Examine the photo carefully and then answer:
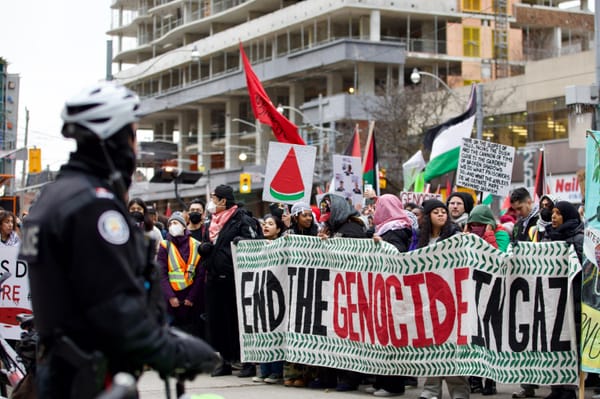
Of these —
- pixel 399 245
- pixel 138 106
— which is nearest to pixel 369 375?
pixel 399 245

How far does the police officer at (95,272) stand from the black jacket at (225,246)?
25.6 feet

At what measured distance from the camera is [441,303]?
30.2 ft

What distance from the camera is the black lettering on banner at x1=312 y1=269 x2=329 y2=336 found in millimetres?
10430

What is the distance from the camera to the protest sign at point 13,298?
9781mm

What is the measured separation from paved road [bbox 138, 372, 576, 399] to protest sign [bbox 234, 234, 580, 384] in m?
0.31

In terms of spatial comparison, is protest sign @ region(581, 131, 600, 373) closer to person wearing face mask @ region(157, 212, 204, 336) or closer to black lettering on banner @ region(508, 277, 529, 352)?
black lettering on banner @ region(508, 277, 529, 352)

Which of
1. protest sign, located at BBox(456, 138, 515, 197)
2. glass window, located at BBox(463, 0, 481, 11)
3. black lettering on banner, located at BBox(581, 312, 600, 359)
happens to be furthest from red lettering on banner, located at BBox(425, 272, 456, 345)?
glass window, located at BBox(463, 0, 481, 11)

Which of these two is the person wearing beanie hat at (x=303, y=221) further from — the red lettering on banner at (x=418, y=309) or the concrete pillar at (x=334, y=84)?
the concrete pillar at (x=334, y=84)

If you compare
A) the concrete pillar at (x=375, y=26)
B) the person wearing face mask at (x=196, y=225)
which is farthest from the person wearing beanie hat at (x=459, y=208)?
the concrete pillar at (x=375, y=26)

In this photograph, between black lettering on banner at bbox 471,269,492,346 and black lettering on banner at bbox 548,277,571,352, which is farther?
black lettering on banner at bbox 471,269,492,346

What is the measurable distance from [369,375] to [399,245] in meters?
1.61

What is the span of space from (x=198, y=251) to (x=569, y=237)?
14.9 feet

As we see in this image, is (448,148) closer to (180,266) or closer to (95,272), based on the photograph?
(180,266)

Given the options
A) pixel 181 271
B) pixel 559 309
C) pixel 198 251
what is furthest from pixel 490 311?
pixel 181 271
